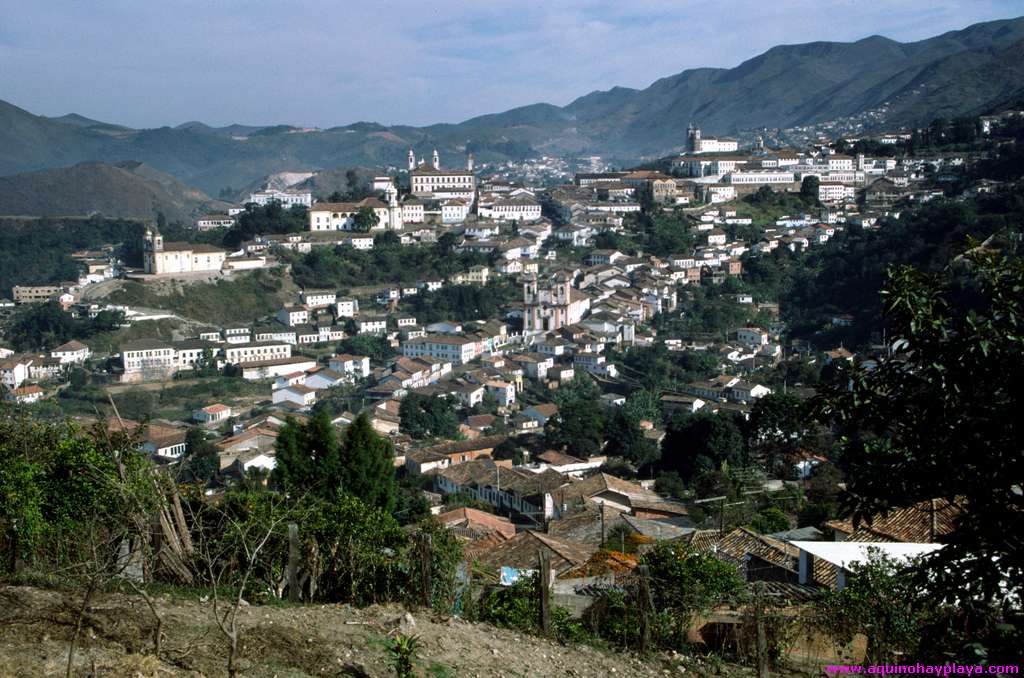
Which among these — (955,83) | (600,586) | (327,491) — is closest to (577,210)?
(327,491)

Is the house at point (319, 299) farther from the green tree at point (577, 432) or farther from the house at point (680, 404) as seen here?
the green tree at point (577, 432)

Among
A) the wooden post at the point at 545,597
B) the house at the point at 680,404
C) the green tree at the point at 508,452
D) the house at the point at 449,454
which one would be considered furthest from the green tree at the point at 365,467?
the house at the point at 680,404

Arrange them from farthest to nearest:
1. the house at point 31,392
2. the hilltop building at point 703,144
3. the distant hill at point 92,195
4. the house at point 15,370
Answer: the distant hill at point 92,195 < the hilltop building at point 703,144 < the house at point 15,370 < the house at point 31,392

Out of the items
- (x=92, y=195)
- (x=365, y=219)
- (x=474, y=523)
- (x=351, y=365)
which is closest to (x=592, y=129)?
(x=92, y=195)

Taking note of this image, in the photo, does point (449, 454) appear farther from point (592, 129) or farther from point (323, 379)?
point (592, 129)

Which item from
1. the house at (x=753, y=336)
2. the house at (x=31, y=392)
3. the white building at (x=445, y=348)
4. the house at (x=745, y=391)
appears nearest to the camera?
the house at (x=31, y=392)

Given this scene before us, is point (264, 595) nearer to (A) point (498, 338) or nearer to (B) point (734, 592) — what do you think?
(B) point (734, 592)

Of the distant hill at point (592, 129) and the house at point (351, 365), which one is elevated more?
the distant hill at point (592, 129)
